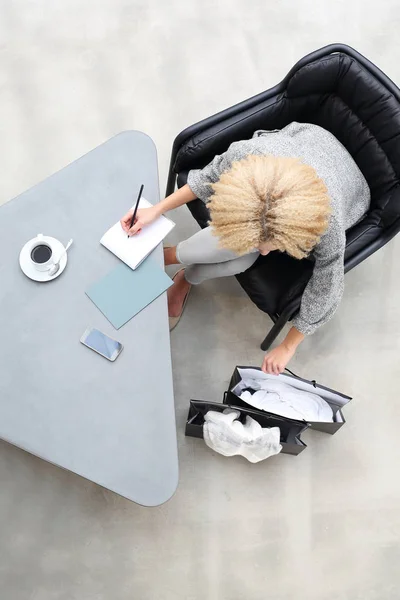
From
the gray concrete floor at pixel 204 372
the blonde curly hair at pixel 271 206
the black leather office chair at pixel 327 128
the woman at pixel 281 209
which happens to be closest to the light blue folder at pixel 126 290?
the woman at pixel 281 209

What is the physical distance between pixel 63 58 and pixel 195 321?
1390 millimetres

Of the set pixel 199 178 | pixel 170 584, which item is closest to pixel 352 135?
pixel 199 178

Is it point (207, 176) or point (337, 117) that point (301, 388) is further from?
point (337, 117)

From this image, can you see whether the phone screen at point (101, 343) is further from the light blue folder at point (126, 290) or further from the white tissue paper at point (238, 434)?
the white tissue paper at point (238, 434)

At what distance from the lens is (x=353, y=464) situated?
2.01 metres

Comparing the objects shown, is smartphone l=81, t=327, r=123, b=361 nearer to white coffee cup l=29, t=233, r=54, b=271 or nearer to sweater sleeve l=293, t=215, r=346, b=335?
white coffee cup l=29, t=233, r=54, b=271

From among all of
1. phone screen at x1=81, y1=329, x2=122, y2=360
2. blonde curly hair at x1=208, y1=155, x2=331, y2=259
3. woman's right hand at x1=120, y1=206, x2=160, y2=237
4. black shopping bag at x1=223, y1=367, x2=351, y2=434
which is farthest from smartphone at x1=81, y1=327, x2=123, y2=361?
black shopping bag at x1=223, y1=367, x2=351, y2=434

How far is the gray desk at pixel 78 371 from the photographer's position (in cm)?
131

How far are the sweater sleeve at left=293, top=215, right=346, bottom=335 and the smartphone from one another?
1.91 ft

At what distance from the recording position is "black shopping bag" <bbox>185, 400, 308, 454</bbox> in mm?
1734

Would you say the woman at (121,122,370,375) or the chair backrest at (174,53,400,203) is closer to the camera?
the woman at (121,122,370,375)

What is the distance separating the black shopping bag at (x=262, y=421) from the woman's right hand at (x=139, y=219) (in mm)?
659

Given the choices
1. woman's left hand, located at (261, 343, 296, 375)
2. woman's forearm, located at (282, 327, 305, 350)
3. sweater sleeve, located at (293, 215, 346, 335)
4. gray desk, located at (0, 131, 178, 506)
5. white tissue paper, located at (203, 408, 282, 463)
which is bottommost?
white tissue paper, located at (203, 408, 282, 463)

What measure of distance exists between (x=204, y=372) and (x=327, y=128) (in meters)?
1.04
